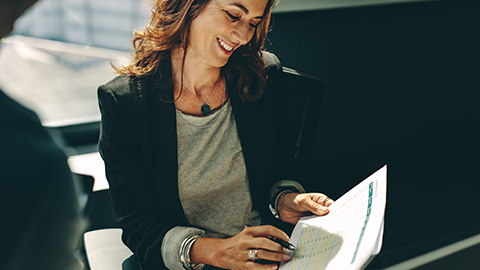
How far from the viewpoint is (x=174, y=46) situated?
4.11 feet

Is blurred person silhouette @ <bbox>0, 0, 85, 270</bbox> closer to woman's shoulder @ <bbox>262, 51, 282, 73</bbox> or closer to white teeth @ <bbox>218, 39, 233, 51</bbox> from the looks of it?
white teeth @ <bbox>218, 39, 233, 51</bbox>

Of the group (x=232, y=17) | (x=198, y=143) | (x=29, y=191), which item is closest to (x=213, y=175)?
(x=198, y=143)

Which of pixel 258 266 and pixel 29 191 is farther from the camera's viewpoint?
pixel 258 266

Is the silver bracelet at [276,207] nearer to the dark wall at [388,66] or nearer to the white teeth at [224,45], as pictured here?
the white teeth at [224,45]

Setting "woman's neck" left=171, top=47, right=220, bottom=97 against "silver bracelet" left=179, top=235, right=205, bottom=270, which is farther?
"woman's neck" left=171, top=47, right=220, bottom=97

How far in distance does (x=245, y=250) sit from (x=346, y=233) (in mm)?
223

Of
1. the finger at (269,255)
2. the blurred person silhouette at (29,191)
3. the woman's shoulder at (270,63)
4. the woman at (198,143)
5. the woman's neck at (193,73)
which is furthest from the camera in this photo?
the woman's shoulder at (270,63)

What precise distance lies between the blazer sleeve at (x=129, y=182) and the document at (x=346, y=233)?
0.33 m

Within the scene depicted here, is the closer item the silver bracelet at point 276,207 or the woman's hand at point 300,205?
the woman's hand at point 300,205

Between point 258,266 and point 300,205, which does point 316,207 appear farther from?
point 258,266

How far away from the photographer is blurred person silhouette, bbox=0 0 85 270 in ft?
1.14

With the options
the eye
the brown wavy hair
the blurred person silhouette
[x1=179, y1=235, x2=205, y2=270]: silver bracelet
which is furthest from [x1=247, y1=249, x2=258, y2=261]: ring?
the blurred person silhouette

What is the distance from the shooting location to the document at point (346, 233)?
0.90 meters

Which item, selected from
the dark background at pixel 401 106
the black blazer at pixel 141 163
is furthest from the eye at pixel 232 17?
the dark background at pixel 401 106
